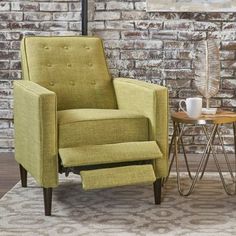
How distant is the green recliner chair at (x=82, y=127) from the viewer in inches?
96.0

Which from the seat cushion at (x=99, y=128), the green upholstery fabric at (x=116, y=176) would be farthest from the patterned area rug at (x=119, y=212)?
the seat cushion at (x=99, y=128)

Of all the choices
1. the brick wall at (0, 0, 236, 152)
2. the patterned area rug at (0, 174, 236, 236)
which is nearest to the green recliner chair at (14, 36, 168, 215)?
the patterned area rug at (0, 174, 236, 236)

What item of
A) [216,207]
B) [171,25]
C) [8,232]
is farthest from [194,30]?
[8,232]

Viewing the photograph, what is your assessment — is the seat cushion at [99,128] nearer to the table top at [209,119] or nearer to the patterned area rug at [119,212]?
the table top at [209,119]

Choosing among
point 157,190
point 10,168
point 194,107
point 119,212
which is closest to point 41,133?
point 119,212

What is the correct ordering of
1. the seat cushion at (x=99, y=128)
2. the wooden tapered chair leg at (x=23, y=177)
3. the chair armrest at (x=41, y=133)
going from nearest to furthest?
1. the chair armrest at (x=41, y=133)
2. the seat cushion at (x=99, y=128)
3. the wooden tapered chair leg at (x=23, y=177)

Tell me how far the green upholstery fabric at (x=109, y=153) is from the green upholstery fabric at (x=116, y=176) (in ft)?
0.13

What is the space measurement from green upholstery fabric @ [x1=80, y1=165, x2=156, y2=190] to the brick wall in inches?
56.0

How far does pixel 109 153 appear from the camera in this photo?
8.16ft

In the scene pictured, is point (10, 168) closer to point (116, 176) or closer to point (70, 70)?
point (70, 70)

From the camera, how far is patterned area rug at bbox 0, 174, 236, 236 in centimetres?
228

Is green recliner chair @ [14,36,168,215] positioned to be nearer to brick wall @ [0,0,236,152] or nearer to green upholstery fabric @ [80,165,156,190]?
green upholstery fabric @ [80,165,156,190]

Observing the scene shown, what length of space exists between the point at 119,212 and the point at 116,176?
0.19m

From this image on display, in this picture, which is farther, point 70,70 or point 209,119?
point 70,70
